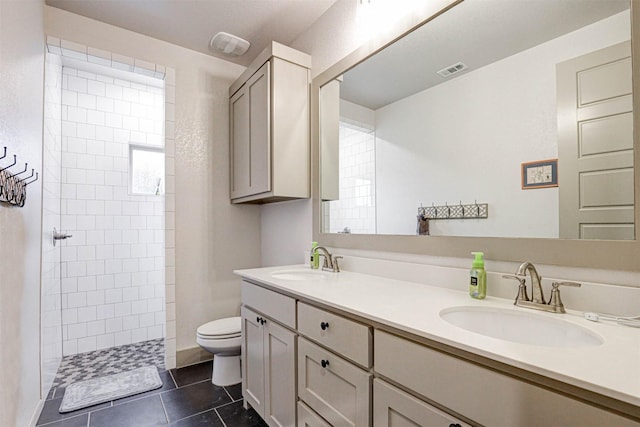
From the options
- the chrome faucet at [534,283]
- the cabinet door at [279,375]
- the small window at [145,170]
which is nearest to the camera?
the chrome faucet at [534,283]

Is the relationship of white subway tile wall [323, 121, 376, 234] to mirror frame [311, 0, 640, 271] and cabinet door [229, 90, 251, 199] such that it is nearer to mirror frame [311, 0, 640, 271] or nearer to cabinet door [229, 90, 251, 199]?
mirror frame [311, 0, 640, 271]

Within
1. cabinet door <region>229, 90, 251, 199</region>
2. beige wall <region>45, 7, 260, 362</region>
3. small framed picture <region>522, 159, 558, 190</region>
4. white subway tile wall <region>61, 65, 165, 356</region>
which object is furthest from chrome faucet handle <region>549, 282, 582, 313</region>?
A: white subway tile wall <region>61, 65, 165, 356</region>

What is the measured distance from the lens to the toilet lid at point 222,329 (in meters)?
2.12

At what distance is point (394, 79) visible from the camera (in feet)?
5.66

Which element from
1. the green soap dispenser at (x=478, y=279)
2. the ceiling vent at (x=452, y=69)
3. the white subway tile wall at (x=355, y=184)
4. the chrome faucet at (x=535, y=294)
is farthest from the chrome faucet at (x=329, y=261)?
the ceiling vent at (x=452, y=69)

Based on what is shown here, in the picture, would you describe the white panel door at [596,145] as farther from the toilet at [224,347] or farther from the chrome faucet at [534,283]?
the toilet at [224,347]

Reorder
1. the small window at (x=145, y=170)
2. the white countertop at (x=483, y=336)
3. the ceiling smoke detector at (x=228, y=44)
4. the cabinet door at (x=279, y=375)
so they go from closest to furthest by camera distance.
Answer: the white countertop at (x=483, y=336), the cabinet door at (x=279, y=375), the ceiling smoke detector at (x=228, y=44), the small window at (x=145, y=170)

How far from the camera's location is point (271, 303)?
5.26 ft

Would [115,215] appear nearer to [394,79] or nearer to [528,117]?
[394,79]

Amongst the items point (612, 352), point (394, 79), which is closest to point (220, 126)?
point (394, 79)

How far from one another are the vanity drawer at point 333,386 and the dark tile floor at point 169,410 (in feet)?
2.26

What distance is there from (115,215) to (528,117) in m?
3.25

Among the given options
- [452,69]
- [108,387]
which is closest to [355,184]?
[452,69]

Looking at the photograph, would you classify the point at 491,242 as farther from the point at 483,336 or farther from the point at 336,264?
the point at 336,264
